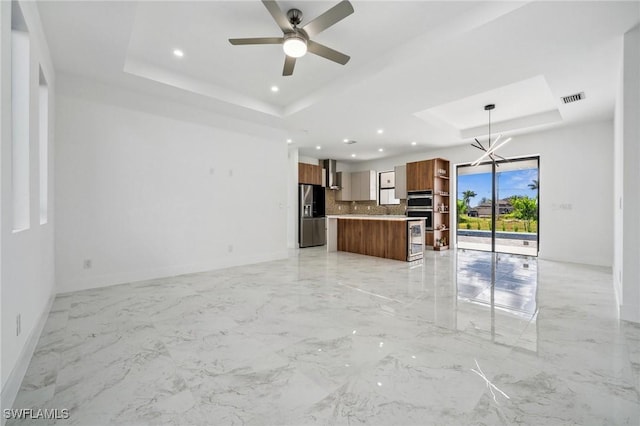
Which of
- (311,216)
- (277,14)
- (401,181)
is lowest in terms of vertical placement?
(311,216)

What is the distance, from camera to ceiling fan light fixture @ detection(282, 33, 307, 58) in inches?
104

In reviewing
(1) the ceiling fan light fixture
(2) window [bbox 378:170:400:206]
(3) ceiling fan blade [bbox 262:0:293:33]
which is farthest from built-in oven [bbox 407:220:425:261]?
(3) ceiling fan blade [bbox 262:0:293:33]

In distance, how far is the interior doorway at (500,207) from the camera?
6383 millimetres

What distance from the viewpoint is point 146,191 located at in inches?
165

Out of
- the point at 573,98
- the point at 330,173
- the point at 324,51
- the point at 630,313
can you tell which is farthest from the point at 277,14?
the point at 330,173

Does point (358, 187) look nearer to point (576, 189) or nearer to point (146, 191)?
point (576, 189)

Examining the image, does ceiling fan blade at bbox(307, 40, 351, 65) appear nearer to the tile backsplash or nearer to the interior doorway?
the interior doorway

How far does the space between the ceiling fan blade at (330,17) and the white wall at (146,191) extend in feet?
9.41

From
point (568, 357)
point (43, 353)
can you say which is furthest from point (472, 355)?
point (43, 353)

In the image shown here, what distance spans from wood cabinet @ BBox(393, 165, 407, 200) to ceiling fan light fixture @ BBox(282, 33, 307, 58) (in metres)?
5.93

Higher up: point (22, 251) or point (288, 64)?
point (288, 64)

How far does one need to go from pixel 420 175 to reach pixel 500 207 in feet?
6.77

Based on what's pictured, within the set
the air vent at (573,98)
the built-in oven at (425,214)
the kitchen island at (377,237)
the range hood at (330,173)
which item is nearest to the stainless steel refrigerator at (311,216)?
the range hood at (330,173)

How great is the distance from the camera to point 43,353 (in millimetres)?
2037
